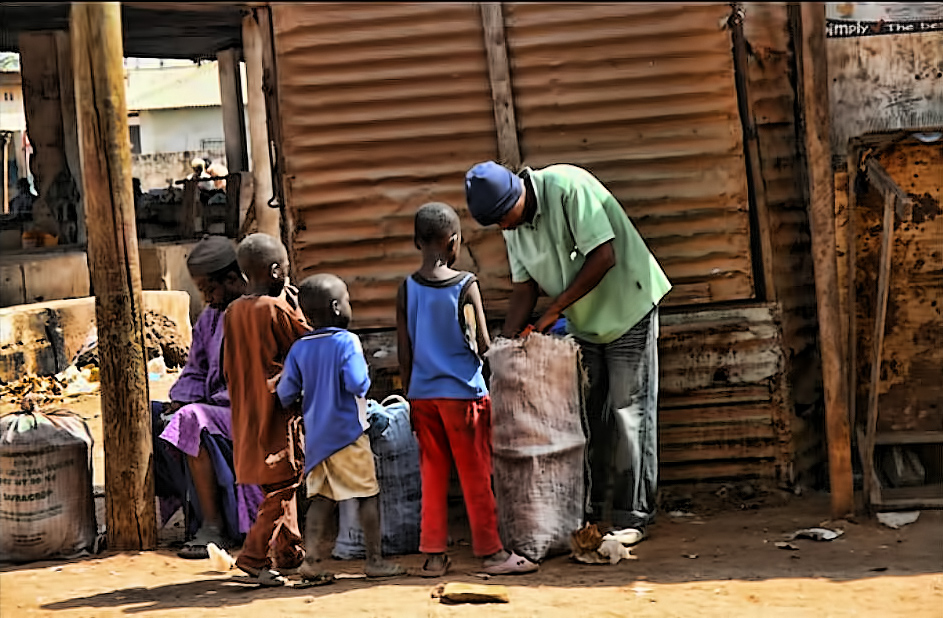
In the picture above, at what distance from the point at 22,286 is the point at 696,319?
8020 mm

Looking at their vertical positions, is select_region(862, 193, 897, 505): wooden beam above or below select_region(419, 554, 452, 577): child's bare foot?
above

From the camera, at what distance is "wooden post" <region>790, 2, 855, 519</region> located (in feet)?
16.5

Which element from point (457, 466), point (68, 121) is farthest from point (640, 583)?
point (68, 121)

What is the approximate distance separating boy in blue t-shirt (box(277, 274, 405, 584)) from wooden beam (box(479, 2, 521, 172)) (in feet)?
4.85

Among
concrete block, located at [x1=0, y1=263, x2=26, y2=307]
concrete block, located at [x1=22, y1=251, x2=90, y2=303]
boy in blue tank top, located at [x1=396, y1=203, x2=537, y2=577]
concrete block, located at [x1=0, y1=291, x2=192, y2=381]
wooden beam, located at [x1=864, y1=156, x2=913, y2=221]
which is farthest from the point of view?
concrete block, located at [x1=22, y1=251, x2=90, y2=303]

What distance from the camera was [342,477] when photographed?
15.4ft

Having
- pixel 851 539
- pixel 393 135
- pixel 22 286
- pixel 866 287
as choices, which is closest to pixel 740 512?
pixel 851 539

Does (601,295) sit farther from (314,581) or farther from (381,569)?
(314,581)

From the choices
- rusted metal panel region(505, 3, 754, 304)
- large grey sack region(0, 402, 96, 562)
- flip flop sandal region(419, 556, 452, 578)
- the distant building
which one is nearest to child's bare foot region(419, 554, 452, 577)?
flip flop sandal region(419, 556, 452, 578)

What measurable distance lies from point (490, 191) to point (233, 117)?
12086 mm

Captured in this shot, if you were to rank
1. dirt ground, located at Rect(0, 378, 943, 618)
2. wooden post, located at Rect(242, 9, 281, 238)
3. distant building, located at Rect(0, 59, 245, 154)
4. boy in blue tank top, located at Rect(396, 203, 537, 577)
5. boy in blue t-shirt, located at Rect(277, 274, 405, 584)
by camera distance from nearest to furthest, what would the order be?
dirt ground, located at Rect(0, 378, 943, 618) < boy in blue t-shirt, located at Rect(277, 274, 405, 584) < boy in blue tank top, located at Rect(396, 203, 537, 577) < wooden post, located at Rect(242, 9, 281, 238) < distant building, located at Rect(0, 59, 245, 154)

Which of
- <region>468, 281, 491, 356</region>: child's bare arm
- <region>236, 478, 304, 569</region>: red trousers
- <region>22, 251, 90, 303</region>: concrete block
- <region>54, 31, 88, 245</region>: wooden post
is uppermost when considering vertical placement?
<region>54, 31, 88, 245</region>: wooden post

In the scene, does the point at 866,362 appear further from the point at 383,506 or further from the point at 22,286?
the point at 22,286

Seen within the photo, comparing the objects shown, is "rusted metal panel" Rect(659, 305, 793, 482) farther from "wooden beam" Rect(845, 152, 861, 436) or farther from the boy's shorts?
the boy's shorts
